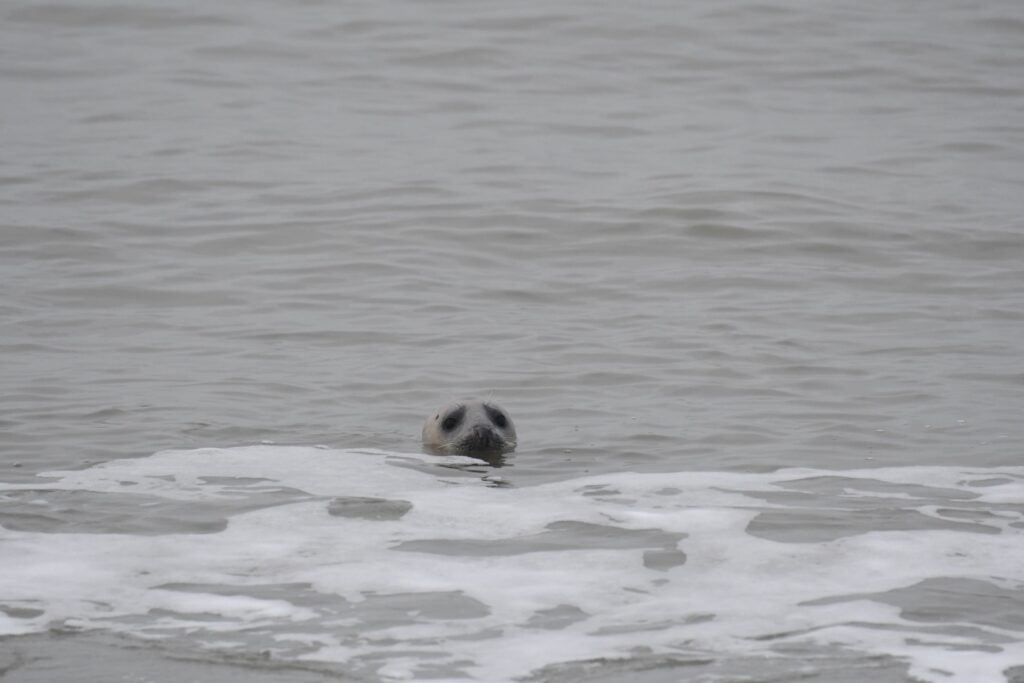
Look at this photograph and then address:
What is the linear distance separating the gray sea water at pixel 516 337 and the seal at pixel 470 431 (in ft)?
0.54

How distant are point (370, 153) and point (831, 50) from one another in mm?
7137

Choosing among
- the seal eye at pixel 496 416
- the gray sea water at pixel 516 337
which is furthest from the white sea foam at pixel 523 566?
the seal eye at pixel 496 416

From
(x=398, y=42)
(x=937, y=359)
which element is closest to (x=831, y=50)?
(x=398, y=42)

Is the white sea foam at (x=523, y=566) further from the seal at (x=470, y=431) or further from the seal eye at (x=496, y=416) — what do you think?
the seal eye at (x=496, y=416)

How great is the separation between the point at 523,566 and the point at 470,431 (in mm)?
2313

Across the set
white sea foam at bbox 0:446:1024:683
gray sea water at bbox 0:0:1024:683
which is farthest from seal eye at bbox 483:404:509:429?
white sea foam at bbox 0:446:1024:683

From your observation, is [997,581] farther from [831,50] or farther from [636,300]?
[831,50]

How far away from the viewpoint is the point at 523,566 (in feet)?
18.9

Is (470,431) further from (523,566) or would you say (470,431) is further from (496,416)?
(523,566)

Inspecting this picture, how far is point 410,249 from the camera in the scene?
1369 cm

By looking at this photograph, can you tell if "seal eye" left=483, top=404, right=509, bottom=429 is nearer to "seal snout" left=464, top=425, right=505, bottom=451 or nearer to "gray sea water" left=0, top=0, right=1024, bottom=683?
"seal snout" left=464, top=425, right=505, bottom=451

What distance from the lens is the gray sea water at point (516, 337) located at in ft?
16.9

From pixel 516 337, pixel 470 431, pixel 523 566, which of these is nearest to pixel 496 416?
pixel 470 431

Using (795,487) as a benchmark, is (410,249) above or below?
above
